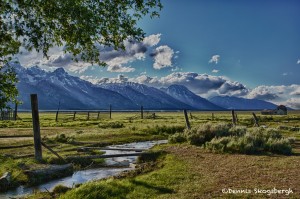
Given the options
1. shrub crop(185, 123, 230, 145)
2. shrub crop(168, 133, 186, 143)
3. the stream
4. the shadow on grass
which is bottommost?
the stream

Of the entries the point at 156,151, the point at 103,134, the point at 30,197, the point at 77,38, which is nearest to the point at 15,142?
the point at 103,134

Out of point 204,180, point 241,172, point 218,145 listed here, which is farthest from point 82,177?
point 218,145

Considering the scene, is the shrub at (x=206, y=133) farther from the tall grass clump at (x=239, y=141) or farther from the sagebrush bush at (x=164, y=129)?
the sagebrush bush at (x=164, y=129)

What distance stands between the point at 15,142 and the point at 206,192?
82.0ft

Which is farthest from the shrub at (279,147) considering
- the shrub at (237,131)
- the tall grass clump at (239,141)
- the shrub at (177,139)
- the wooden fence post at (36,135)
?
the wooden fence post at (36,135)

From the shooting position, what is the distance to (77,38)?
13797 mm

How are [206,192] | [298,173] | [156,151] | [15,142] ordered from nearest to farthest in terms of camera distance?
1. [206,192]
2. [298,173]
3. [156,151]
4. [15,142]

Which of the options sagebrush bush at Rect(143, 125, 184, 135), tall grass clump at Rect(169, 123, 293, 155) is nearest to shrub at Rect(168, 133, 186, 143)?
tall grass clump at Rect(169, 123, 293, 155)

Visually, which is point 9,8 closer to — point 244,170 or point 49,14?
point 49,14

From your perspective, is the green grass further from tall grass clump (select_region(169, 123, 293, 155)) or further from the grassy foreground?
tall grass clump (select_region(169, 123, 293, 155))

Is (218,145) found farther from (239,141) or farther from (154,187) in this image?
(154,187)

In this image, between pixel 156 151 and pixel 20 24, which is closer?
pixel 20 24

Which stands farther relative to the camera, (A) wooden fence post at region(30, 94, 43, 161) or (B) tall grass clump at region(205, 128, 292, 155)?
(A) wooden fence post at region(30, 94, 43, 161)

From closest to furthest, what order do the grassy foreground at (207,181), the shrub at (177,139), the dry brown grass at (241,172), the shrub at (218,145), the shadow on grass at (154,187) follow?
1. the grassy foreground at (207,181)
2. the dry brown grass at (241,172)
3. the shadow on grass at (154,187)
4. the shrub at (218,145)
5. the shrub at (177,139)
